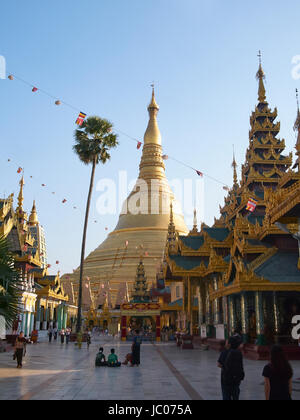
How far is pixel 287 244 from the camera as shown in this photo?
23.1 m

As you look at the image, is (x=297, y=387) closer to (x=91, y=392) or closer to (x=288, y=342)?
(x=91, y=392)

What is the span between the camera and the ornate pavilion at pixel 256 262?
1958cm

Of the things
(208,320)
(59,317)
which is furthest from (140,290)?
(208,320)

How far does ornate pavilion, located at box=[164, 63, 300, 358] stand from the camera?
64.2 feet

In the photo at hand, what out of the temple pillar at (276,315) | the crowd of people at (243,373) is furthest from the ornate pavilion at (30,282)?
the crowd of people at (243,373)

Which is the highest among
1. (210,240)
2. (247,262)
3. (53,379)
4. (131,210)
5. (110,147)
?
(131,210)

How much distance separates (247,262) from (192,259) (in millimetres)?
10031

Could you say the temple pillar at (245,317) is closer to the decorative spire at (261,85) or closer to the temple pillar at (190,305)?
the temple pillar at (190,305)

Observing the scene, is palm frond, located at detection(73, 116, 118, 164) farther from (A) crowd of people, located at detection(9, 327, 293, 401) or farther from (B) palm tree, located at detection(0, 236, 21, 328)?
(A) crowd of people, located at detection(9, 327, 293, 401)

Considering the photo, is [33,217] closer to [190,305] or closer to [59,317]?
[59,317]

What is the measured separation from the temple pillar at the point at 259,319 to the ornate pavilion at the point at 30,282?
1186 centimetres

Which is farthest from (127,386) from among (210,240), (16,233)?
(16,233)

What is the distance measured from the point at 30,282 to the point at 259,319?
79.2 ft

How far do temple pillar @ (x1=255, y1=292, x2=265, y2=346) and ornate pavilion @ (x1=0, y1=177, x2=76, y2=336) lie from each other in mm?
11861
